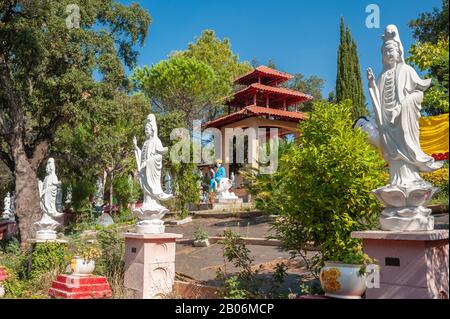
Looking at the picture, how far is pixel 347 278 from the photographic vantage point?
488 centimetres

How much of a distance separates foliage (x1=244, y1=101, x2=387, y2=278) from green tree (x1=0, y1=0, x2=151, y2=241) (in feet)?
35.1

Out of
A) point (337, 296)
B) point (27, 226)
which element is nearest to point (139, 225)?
point (337, 296)

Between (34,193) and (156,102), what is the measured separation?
1453 cm

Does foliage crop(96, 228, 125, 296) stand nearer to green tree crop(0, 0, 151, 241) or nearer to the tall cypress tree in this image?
green tree crop(0, 0, 151, 241)

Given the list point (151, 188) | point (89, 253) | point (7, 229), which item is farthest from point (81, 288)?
point (7, 229)

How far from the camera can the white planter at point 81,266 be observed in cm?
768

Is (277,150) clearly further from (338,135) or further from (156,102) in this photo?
(156,102)

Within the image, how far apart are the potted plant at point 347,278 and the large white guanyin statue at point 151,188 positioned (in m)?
3.62

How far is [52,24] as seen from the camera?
1408cm

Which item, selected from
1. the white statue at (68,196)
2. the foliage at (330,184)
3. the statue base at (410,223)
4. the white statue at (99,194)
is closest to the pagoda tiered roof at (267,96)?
the white statue at (99,194)

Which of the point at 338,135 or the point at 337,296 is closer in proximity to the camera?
the point at 337,296

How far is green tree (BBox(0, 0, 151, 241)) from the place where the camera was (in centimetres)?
1418

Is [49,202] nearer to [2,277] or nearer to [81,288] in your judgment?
[2,277]

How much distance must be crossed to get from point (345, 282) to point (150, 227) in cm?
396
